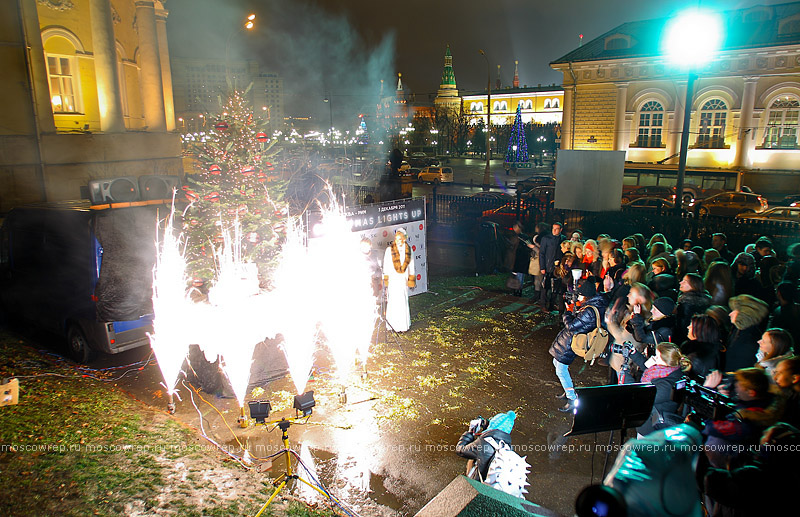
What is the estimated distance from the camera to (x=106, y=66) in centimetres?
A: 1928

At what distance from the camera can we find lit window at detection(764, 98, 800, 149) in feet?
105

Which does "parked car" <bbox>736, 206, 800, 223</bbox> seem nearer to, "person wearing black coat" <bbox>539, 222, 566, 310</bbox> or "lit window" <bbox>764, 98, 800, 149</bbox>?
"lit window" <bbox>764, 98, 800, 149</bbox>

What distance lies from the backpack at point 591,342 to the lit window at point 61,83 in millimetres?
22049

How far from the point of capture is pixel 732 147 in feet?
113

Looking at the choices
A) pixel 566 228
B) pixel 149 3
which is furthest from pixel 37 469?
pixel 149 3

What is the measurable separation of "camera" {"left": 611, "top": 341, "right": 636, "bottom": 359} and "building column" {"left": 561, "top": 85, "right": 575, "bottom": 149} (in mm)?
34234

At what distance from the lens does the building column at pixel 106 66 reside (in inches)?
745

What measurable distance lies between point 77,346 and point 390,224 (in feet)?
19.5

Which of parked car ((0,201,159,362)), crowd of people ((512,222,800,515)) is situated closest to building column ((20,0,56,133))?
parked car ((0,201,159,362))

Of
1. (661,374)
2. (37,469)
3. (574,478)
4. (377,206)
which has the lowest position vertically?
(574,478)

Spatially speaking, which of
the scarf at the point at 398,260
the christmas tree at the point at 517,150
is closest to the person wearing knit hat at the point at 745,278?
the scarf at the point at 398,260

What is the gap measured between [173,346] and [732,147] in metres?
39.3

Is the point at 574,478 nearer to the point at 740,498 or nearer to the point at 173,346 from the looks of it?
the point at 740,498

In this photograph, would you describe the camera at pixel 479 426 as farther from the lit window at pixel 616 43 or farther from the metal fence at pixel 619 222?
the lit window at pixel 616 43
